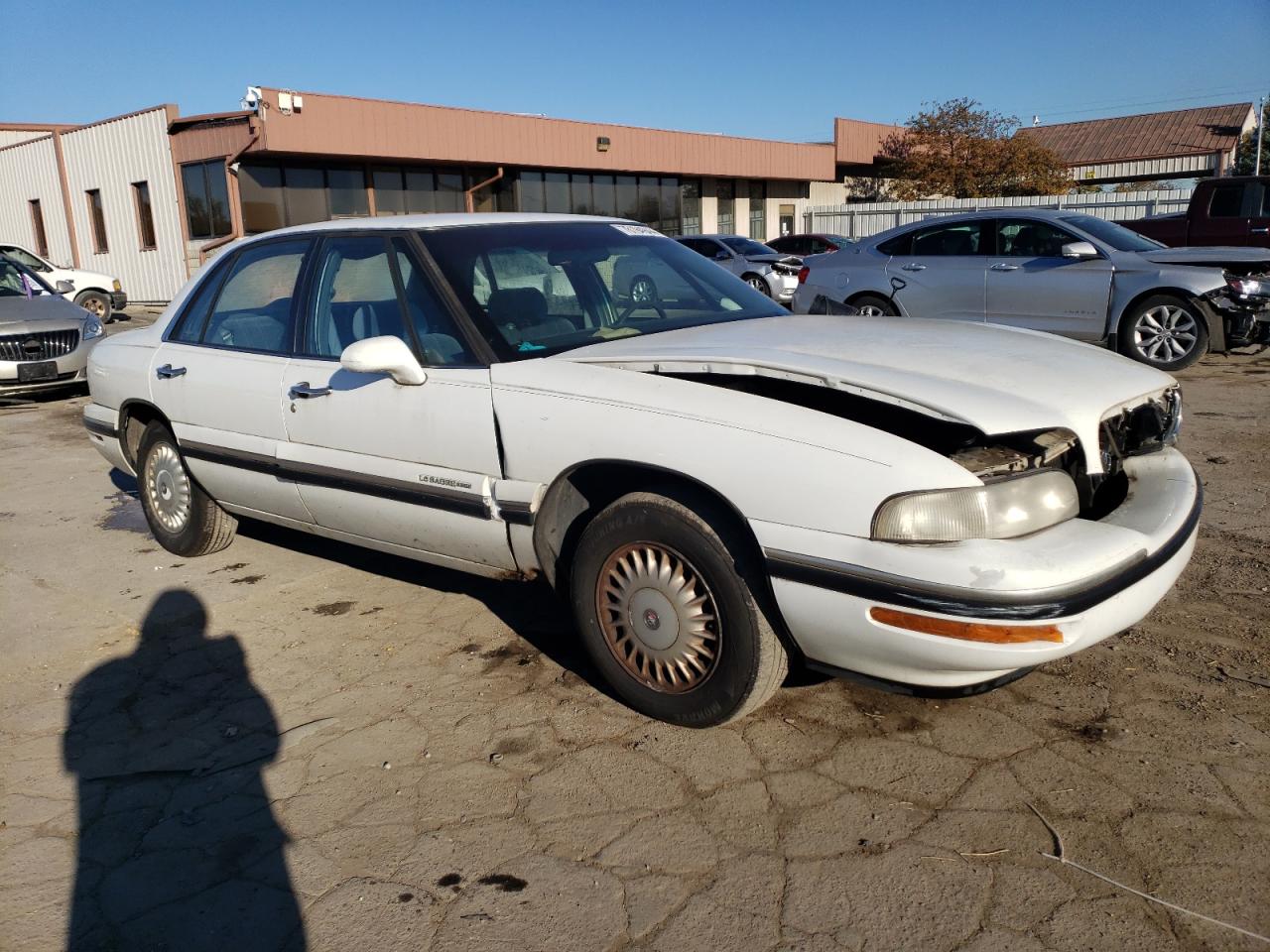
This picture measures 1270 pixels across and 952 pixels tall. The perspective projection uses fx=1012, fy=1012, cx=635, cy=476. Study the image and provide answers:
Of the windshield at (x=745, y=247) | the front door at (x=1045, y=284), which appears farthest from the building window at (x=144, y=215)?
the front door at (x=1045, y=284)

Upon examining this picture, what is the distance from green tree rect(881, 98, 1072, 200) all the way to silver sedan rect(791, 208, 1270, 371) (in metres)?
28.4

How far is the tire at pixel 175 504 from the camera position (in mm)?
5074

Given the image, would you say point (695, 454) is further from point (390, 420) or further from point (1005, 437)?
point (390, 420)

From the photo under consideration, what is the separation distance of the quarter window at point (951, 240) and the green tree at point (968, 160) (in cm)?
2828

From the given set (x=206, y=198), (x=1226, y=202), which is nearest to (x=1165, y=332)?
(x=1226, y=202)

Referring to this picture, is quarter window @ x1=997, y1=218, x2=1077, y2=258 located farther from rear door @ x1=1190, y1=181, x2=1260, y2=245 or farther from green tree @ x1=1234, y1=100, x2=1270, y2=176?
green tree @ x1=1234, y1=100, x2=1270, y2=176

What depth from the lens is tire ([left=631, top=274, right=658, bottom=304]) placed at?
13.4ft

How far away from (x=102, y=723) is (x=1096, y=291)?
907cm

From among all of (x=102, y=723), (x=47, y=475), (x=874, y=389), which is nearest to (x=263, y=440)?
(x=102, y=723)

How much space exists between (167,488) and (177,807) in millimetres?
2680

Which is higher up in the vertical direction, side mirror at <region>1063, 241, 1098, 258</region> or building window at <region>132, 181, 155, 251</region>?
building window at <region>132, 181, 155, 251</region>

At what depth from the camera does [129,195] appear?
78.6 ft

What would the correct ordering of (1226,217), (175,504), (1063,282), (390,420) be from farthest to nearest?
(1226,217), (1063,282), (175,504), (390,420)

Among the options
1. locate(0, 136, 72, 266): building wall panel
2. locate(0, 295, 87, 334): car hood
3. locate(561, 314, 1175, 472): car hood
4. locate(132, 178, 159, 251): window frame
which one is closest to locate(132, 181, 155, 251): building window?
locate(132, 178, 159, 251): window frame
